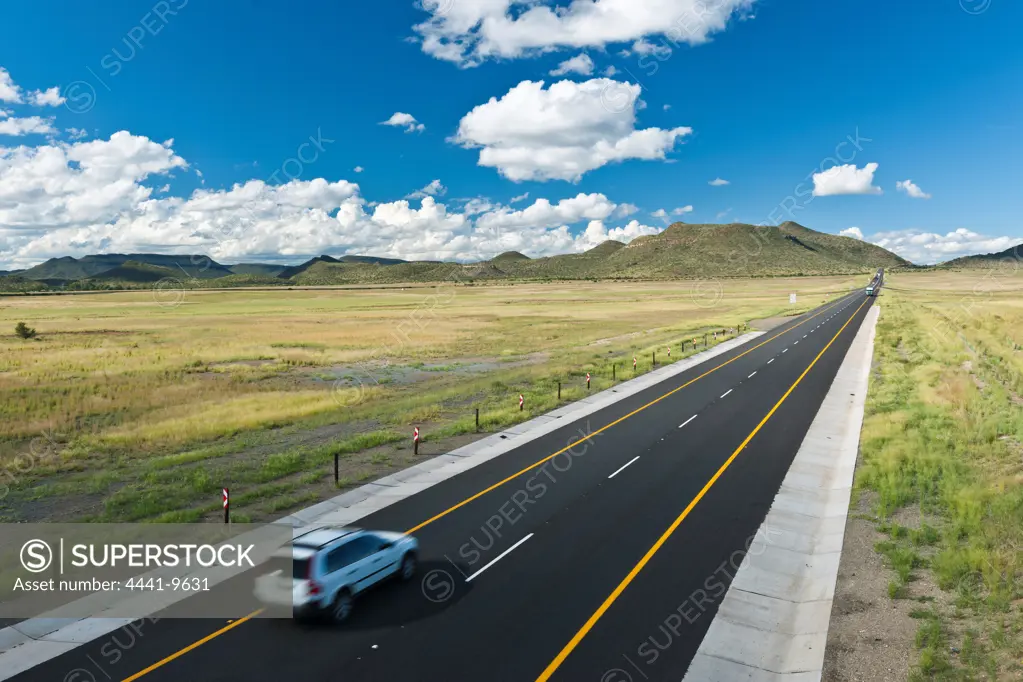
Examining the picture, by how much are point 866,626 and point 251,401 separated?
3258cm

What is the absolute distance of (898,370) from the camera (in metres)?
42.0

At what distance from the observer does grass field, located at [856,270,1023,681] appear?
11.5 meters

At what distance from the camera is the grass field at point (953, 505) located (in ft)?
37.8

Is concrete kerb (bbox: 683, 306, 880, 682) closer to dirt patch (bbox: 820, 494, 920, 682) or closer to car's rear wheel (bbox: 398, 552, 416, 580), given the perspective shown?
dirt patch (bbox: 820, 494, 920, 682)

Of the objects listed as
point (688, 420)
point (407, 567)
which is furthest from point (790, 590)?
point (688, 420)

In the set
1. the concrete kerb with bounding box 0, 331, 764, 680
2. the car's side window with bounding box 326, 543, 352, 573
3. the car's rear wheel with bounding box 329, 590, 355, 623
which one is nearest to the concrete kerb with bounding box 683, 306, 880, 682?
the car's rear wheel with bounding box 329, 590, 355, 623

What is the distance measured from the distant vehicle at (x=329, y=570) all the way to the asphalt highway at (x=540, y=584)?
1.36ft

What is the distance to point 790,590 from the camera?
1398cm

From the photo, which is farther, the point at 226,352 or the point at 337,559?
the point at 226,352

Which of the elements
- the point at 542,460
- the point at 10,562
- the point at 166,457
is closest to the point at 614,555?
the point at 542,460

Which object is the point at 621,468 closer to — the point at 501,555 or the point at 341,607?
the point at 501,555

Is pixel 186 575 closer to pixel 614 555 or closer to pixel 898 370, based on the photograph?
pixel 614 555

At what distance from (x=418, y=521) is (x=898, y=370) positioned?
37335mm

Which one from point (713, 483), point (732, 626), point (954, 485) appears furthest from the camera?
point (713, 483)
